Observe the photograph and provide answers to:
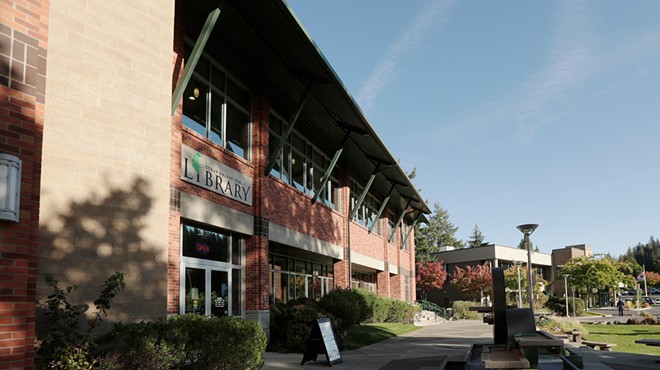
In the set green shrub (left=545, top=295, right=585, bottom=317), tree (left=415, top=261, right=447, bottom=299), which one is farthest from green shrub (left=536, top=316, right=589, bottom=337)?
tree (left=415, top=261, right=447, bottom=299)

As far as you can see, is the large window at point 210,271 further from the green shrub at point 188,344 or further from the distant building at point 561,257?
the distant building at point 561,257

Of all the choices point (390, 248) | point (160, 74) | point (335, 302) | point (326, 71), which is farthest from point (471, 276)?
point (160, 74)

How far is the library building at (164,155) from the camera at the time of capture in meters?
6.38

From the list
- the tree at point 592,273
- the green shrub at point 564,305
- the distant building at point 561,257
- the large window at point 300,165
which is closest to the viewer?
the large window at point 300,165

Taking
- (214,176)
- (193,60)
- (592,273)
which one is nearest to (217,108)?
(214,176)

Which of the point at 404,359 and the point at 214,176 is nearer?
the point at 404,359

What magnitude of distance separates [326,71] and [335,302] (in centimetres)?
736

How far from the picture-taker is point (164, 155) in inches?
421

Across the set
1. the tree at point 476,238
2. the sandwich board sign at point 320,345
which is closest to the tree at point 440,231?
the tree at point 476,238

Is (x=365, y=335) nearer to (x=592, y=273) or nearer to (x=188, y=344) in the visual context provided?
(x=188, y=344)

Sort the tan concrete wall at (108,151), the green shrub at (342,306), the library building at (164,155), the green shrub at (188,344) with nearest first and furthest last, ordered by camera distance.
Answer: the library building at (164,155), the green shrub at (188,344), the tan concrete wall at (108,151), the green shrub at (342,306)

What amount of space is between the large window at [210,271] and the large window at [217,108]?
2.60m

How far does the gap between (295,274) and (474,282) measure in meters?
34.6

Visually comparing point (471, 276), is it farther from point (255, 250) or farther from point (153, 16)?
point (153, 16)
